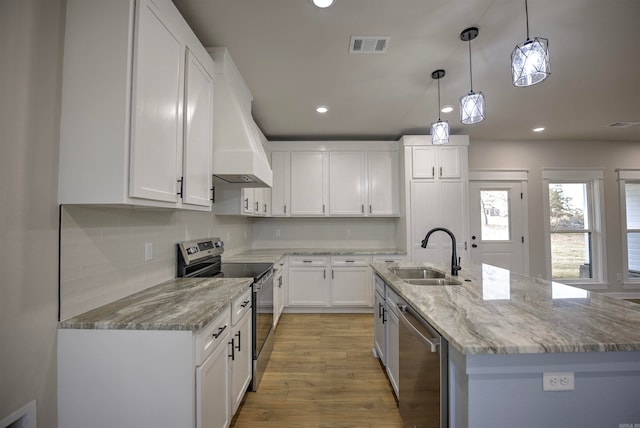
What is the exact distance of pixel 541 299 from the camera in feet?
4.63

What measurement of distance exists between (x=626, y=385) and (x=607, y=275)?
17.3 feet

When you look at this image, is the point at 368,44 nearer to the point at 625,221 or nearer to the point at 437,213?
the point at 437,213

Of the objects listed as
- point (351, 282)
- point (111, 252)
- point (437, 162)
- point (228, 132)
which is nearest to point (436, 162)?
point (437, 162)

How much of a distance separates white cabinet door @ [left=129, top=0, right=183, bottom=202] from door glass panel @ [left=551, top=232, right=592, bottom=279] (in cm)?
580

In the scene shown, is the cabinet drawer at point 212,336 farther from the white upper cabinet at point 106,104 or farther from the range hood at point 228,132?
the range hood at point 228,132

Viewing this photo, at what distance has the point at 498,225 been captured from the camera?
15.0 ft

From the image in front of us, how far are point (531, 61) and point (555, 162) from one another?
4391mm

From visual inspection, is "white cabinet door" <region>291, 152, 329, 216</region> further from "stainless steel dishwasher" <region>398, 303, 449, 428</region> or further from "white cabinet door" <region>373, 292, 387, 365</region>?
"stainless steel dishwasher" <region>398, 303, 449, 428</region>

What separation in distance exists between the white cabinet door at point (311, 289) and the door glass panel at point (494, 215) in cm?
279

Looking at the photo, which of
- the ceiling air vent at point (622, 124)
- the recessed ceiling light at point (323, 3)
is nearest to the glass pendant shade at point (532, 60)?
the recessed ceiling light at point (323, 3)

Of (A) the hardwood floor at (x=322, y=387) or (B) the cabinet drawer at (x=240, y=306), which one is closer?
(B) the cabinet drawer at (x=240, y=306)

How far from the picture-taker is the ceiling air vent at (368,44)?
78.7 inches

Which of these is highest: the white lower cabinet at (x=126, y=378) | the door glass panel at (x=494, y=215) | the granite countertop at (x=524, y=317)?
the door glass panel at (x=494, y=215)

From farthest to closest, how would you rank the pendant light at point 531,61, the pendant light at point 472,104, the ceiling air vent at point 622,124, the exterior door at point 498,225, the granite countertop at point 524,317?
the exterior door at point 498,225 < the ceiling air vent at point 622,124 < the pendant light at point 472,104 < the pendant light at point 531,61 < the granite countertop at point 524,317
